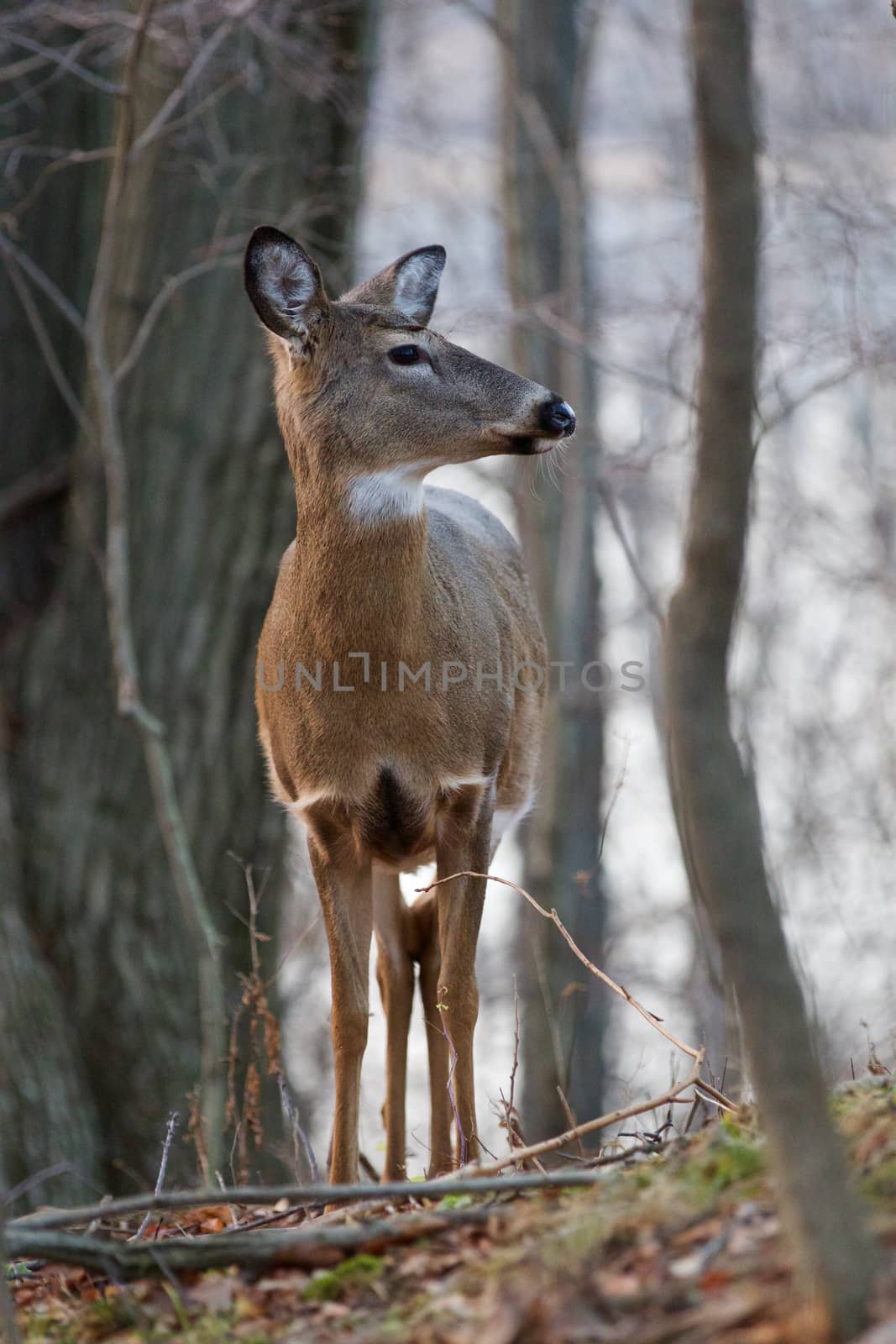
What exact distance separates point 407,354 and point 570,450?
559cm

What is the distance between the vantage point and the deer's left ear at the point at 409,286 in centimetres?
577

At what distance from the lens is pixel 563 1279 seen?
289 centimetres

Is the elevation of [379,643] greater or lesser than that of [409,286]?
lesser

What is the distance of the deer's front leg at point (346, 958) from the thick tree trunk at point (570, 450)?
4166 mm

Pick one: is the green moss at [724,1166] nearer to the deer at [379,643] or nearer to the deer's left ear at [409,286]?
the deer at [379,643]

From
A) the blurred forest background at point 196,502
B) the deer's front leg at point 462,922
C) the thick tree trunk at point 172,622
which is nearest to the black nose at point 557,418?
the blurred forest background at point 196,502

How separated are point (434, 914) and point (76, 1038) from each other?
109 inches

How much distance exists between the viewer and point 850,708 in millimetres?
14719

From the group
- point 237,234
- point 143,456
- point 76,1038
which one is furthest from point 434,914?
point 237,234

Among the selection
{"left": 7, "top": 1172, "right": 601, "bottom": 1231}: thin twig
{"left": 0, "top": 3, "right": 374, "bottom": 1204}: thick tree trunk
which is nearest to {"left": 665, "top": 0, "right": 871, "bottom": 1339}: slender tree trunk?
{"left": 7, "top": 1172, "right": 601, "bottom": 1231}: thin twig

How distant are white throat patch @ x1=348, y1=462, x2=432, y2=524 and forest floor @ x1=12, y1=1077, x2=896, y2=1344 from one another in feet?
7.44

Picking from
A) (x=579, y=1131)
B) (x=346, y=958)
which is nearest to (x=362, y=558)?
(x=346, y=958)

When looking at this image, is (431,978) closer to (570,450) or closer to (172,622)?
(172,622)

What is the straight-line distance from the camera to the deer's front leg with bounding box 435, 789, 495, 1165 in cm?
544
